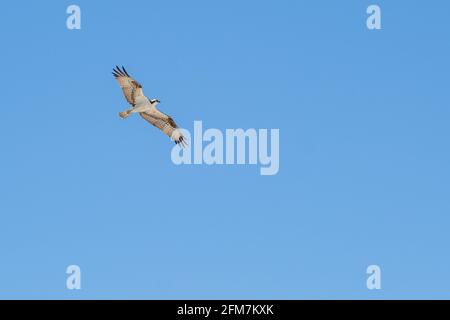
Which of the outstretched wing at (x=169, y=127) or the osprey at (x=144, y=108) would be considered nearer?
the osprey at (x=144, y=108)

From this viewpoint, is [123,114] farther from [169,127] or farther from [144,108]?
[169,127]

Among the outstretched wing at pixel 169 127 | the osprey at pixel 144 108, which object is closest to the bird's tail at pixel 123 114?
the osprey at pixel 144 108

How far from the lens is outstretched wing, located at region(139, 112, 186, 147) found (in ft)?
65.2

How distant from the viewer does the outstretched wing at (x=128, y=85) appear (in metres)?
18.7

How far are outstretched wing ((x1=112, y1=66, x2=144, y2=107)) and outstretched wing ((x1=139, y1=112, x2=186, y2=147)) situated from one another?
2.89 ft

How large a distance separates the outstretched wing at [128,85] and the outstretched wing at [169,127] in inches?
34.6

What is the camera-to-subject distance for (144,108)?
1934cm

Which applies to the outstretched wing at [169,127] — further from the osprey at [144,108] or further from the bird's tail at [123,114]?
the bird's tail at [123,114]

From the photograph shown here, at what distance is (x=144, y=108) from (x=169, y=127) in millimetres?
960

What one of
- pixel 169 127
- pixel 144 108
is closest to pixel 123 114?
pixel 144 108

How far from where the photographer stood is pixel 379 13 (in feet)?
59.2
